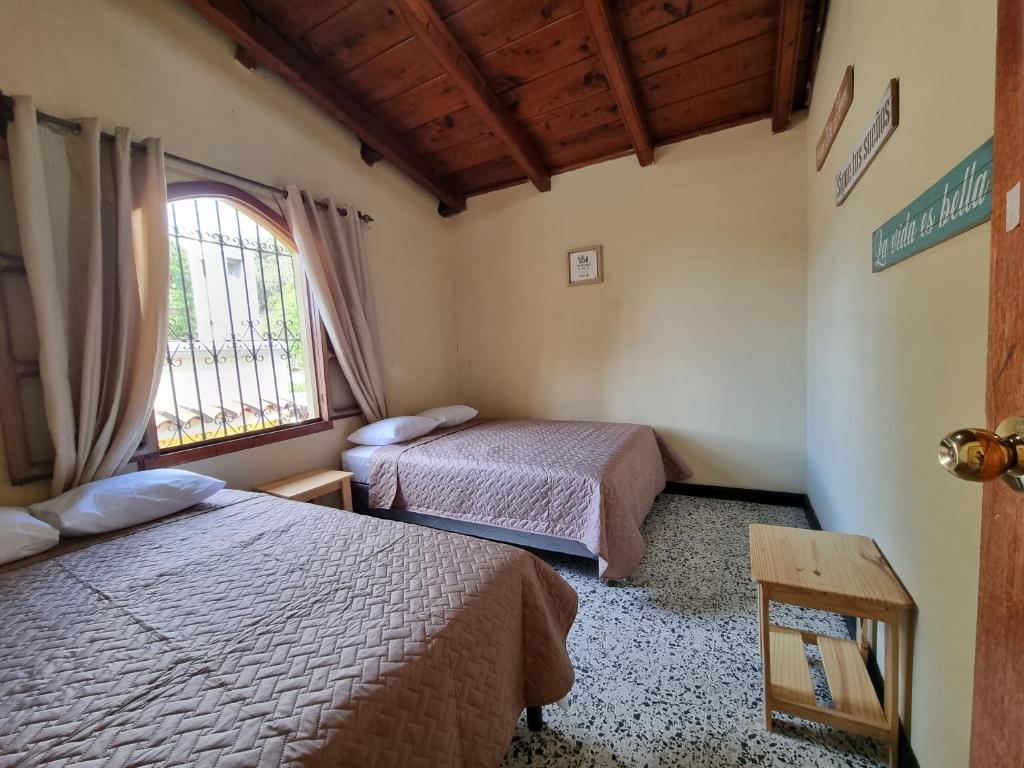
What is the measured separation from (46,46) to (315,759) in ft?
8.78

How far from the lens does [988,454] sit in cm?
40

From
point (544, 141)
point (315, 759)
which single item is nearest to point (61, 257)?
point (315, 759)

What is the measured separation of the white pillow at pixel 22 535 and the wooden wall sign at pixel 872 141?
288 centimetres

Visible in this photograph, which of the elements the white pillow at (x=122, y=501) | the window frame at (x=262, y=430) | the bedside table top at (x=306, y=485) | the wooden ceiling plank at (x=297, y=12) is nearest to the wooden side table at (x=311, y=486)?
the bedside table top at (x=306, y=485)

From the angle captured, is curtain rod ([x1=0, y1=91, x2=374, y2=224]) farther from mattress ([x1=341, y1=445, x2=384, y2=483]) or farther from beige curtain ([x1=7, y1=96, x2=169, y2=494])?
mattress ([x1=341, y1=445, x2=384, y2=483])

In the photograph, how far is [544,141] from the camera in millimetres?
2939

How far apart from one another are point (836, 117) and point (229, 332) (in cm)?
317

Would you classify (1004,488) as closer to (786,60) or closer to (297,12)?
(786,60)

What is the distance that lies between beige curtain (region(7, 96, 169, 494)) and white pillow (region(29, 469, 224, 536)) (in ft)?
0.55

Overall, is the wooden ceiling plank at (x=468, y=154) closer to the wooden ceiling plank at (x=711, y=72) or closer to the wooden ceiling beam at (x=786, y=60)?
the wooden ceiling plank at (x=711, y=72)

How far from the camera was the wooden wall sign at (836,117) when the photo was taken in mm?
1531

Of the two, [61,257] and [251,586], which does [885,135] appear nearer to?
[251,586]

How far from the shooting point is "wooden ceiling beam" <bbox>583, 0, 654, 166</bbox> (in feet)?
6.17

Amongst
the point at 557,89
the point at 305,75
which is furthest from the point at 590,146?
the point at 305,75
